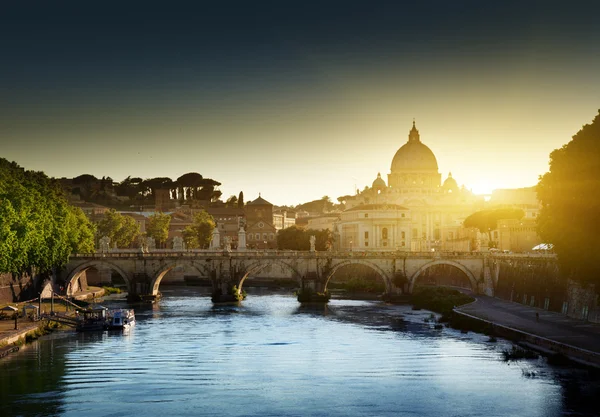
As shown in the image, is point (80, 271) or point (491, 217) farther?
point (491, 217)

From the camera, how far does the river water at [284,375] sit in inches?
1342

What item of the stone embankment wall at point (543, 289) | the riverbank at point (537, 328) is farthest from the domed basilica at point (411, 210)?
the riverbank at point (537, 328)

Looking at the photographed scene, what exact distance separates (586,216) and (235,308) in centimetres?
3666

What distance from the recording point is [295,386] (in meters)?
38.2

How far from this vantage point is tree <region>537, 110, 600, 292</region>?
1716 inches

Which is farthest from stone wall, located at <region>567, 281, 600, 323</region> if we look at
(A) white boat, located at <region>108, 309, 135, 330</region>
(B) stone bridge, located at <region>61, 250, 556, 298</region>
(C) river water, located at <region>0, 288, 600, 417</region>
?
(A) white boat, located at <region>108, 309, 135, 330</region>

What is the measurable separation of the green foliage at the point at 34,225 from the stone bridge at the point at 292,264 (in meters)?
5.25

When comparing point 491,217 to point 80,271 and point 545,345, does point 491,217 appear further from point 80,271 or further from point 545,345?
point 545,345

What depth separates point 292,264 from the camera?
3285 inches

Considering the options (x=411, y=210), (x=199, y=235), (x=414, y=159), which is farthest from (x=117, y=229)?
(x=414, y=159)

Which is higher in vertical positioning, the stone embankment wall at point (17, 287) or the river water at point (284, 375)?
the stone embankment wall at point (17, 287)

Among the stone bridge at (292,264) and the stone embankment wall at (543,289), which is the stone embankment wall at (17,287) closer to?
the stone bridge at (292,264)

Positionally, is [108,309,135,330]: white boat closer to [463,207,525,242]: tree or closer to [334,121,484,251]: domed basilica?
[463,207,525,242]: tree

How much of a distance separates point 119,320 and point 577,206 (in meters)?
30.2
